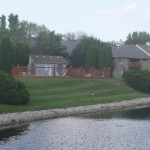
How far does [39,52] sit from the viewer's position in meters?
109

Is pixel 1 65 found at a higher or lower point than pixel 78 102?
higher

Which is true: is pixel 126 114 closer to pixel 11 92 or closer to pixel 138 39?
pixel 11 92

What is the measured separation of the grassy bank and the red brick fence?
317 centimetres

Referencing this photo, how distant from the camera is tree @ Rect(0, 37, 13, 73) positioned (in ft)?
263

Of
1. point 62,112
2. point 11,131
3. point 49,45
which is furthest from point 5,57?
point 11,131

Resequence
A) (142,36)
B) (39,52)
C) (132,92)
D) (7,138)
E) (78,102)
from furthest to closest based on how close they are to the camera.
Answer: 1. (142,36)
2. (39,52)
3. (132,92)
4. (78,102)
5. (7,138)

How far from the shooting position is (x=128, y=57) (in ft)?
380

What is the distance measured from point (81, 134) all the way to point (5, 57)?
41.6 m

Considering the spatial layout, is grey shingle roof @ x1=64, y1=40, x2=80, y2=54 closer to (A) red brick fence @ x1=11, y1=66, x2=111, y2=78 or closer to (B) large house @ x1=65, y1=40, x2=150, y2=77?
(B) large house @ x1=65, y1=40, x2=150, y2=77

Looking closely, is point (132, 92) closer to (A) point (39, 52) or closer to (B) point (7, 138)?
(A) point (39, 52)

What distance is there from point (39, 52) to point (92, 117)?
186ft

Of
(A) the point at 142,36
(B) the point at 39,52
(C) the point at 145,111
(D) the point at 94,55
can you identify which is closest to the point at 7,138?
(C) the point at 145,111

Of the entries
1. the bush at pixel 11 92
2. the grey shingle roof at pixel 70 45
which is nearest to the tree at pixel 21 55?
the grey shingle roof at pixel 70 45

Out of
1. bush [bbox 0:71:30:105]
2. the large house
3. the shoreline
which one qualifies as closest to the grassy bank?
the shoreline
